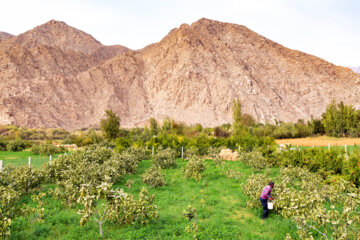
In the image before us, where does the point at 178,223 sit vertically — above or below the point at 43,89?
below

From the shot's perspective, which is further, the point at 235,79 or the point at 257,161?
the point at 235,79

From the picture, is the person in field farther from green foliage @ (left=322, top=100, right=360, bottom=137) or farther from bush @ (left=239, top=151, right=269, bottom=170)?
green foliage @ (left=322, top=100, right=360, bottom=137)

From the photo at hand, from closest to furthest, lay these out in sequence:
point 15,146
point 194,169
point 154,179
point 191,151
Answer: point 154,179 → point 194,169 → point 191,151 → point 15,146

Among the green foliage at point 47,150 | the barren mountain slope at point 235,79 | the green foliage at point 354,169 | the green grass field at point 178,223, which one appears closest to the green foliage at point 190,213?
the green grass field at point 178,223

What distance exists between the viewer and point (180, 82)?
201 feet

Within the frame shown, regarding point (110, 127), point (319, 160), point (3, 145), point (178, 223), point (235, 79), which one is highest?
point (235, 79)

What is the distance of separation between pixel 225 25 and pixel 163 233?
8119cm

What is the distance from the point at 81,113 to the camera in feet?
188

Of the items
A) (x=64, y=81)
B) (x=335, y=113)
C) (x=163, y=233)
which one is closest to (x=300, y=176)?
(x=163, y=233)

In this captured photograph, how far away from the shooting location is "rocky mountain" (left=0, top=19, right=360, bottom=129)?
54.8 m

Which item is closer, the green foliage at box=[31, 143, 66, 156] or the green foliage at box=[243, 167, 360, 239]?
the green foliage at box=[243, 167, 360, 239]

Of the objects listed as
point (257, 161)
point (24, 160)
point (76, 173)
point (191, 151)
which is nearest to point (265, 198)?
point (76, 173)

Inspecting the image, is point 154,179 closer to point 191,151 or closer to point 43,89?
point 191,151

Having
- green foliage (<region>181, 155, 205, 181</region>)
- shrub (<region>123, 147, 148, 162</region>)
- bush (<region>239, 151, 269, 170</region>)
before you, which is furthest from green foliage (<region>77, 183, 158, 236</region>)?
shrub (<region>123, 147, 148, 162</region>)
